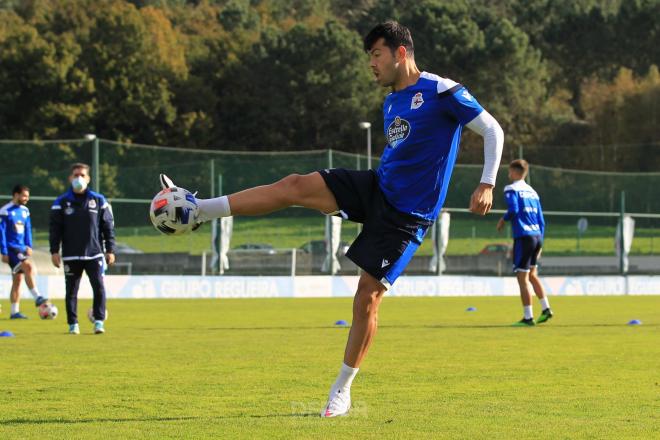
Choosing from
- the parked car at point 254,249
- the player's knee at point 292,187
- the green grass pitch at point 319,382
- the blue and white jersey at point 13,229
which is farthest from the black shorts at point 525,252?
the parked car at point 254,249

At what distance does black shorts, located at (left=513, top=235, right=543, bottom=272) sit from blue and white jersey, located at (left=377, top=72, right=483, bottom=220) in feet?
29.0

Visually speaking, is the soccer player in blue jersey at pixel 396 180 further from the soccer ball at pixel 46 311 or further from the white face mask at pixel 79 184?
the soccer ball at pixel 46 311

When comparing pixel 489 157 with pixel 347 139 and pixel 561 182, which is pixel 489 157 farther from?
pixel 347 139

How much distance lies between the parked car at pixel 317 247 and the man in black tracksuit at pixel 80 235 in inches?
704

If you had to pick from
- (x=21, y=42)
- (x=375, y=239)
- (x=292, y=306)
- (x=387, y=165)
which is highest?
(x=21, y=42)

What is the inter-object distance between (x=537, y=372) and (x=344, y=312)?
11300 mm

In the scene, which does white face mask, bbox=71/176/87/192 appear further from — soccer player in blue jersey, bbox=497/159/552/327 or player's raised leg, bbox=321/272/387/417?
player's raised leg, bbox=321/272/387/417

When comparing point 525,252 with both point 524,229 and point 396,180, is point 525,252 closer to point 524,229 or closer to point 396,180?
point 524,229

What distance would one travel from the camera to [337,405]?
6.48 m

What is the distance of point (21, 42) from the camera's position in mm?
61125

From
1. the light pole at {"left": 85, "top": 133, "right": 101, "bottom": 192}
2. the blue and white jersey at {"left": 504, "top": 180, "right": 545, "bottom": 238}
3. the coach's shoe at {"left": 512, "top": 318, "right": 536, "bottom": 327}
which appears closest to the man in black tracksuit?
the blue and white jersey at {"left": 504, "top": 180, "right": 545, "bottom": 238}

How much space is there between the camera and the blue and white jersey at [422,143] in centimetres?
659

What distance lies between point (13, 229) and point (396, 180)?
12768 millimetres

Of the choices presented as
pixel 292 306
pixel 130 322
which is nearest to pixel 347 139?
pixel 292 306
